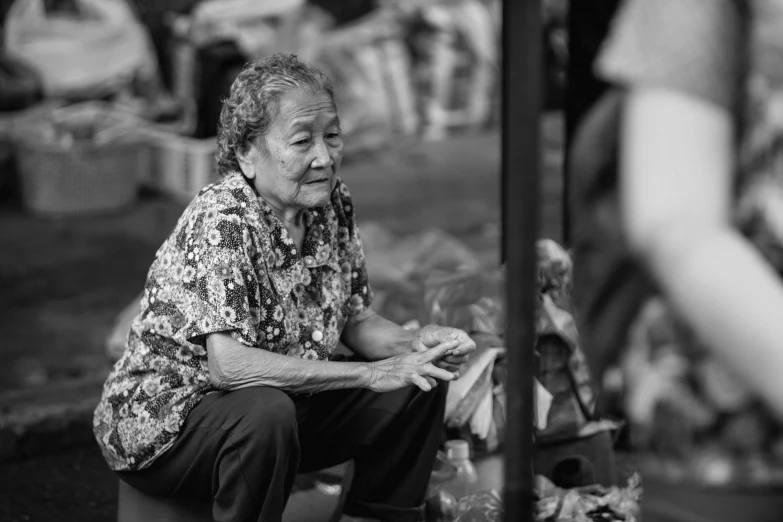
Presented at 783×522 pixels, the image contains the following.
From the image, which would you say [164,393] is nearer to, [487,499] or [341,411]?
[341,411]

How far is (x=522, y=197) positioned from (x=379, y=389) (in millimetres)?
1311

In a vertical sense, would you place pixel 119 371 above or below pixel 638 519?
above

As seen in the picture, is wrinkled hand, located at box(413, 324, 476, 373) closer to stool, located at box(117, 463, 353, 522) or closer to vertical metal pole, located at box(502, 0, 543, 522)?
stool, located at box(117, 463, 353, 522)

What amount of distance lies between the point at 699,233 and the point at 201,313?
1.36 metres

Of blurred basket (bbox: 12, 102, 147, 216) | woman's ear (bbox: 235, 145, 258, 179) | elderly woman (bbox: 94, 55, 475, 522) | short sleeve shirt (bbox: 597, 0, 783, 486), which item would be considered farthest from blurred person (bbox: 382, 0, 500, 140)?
short sleeve shirt (bbox: 597, 0, 783, 486)

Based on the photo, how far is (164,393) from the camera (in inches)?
97.6

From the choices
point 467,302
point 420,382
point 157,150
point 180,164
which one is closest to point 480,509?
point 420,382

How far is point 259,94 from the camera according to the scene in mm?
2525

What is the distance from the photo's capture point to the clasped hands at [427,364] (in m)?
2.51

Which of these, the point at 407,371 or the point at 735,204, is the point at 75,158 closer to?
the point at 407,371

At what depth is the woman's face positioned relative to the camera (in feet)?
8.29

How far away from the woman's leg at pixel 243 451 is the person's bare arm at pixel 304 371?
4 centimetres

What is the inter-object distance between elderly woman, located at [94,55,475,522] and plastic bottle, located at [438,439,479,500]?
233 mm

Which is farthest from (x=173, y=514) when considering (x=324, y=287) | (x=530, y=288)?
(x=530, y=288)
